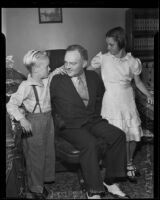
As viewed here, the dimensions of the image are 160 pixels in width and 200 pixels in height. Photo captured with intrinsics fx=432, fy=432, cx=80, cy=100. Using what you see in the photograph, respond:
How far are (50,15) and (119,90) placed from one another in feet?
1.96

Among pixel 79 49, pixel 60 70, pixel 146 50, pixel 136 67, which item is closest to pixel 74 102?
pixel 60 70

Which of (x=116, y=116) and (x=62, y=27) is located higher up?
(x=62, y=27)

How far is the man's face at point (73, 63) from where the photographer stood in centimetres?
254

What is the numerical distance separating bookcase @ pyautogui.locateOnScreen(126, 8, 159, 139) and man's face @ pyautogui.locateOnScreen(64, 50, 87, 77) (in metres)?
0.31

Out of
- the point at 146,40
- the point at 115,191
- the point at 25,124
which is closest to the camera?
the point at 25,124

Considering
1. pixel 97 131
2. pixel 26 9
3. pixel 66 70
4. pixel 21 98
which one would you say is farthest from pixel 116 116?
pixel 26 9

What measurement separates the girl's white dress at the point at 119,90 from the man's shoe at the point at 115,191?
0.30 metres

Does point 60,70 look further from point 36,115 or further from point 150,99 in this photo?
point 150,99

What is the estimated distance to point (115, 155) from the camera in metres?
2.54

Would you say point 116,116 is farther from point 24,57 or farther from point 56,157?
point 24,57

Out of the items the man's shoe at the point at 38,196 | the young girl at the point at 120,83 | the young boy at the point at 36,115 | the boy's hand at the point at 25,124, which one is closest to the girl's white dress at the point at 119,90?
the young girl at the point at 120,83

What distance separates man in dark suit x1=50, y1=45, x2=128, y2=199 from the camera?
8.30 feet

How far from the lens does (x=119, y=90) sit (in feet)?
8.47
